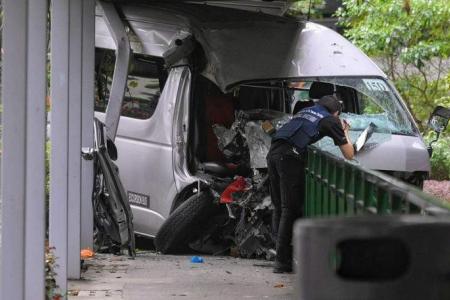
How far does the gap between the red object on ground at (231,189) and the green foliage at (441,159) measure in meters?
8.38

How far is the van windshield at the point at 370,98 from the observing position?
426 inches

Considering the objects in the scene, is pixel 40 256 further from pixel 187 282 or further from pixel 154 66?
pixel 154 66

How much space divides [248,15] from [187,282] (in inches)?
149

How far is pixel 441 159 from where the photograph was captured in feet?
61.1

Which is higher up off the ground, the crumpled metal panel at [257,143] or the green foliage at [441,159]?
the crumpled metal panel at [257,143]

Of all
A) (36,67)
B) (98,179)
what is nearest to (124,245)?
(98,179)

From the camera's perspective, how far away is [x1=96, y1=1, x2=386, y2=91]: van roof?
1087 centimetres

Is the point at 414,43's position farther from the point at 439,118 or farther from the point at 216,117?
the point at 216,117

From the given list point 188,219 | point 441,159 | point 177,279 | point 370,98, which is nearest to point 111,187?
point 188,219

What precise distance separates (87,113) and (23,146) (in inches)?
140

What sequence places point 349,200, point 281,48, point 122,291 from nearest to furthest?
point 349,200 → point 122,291 → point 281,48

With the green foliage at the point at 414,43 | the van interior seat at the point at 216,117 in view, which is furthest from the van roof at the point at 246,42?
the green foliage at the point at 414,43

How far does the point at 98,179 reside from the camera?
10.5 meters

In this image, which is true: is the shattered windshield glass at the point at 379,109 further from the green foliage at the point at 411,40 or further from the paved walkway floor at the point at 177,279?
the green foliage at the point at 411,40
